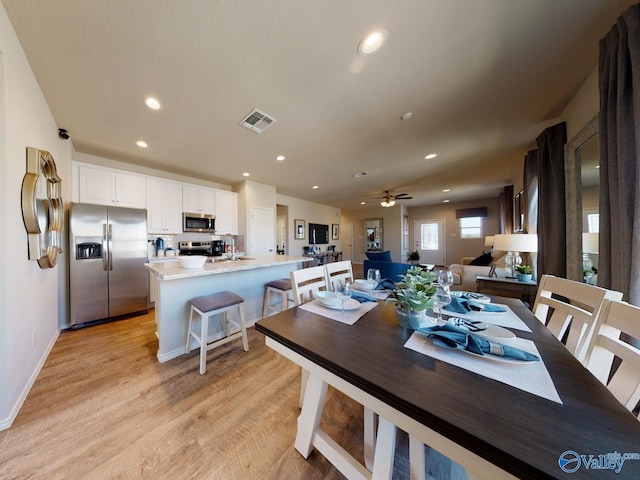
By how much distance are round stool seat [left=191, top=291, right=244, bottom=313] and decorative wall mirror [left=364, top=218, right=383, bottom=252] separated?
271 inches

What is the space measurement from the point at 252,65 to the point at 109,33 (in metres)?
0.90

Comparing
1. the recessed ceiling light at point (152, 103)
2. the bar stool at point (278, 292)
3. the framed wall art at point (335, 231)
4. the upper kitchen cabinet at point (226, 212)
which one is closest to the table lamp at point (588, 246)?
the bar stool at point (278, 292)

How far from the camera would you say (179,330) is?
2.14 m

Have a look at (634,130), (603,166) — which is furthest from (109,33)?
(603,166)

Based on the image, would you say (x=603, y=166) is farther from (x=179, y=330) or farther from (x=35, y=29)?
(x=35, y=29)

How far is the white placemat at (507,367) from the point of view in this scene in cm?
65

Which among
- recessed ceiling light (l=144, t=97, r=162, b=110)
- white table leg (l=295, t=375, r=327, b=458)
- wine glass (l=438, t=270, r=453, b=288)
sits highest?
recessed ceiling light (l=144, t=97, r=162, b=110)

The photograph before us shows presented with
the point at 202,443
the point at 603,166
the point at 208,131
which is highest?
the point at 208,131

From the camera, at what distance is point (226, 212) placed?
4609 mm

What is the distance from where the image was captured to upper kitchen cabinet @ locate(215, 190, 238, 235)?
14.7 feet

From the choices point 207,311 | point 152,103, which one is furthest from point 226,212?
point 207,311

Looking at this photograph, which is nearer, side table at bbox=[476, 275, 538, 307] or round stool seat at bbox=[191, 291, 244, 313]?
round stool seat at bbox=[191, 291, 244, 313]

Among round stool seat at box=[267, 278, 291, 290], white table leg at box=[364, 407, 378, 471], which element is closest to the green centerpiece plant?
white table leg at box=[364, 407, 378, 471]

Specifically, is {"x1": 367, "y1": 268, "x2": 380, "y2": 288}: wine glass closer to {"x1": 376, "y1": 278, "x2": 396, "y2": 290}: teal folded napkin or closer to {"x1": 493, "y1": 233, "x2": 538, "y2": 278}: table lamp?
{"x1": 376, "y1": 278, "x2": 396, "y2": 290}: teal folded napkin
